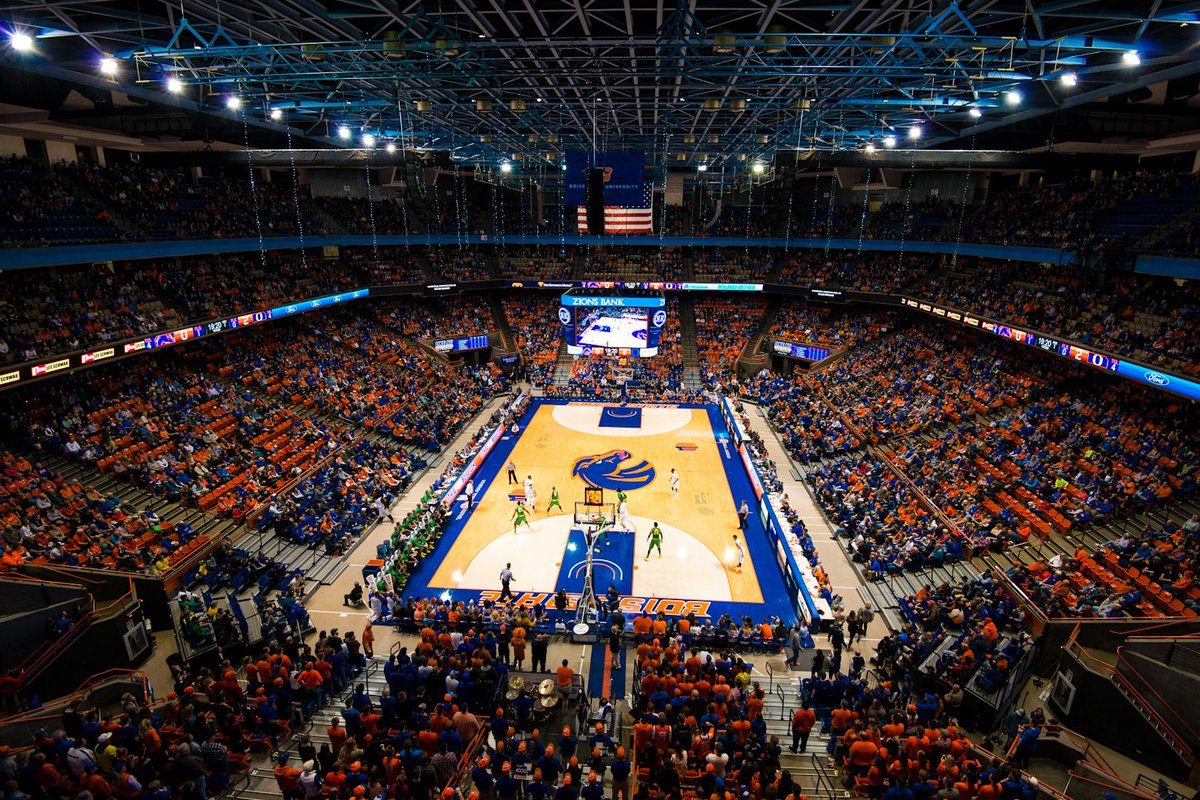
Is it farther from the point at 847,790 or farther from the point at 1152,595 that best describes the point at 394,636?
the point at 1152,595

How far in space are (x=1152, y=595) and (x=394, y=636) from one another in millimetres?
18152

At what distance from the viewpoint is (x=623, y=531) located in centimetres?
2177

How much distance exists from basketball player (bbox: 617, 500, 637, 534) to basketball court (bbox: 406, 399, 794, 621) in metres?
0.19

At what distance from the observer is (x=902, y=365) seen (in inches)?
1277

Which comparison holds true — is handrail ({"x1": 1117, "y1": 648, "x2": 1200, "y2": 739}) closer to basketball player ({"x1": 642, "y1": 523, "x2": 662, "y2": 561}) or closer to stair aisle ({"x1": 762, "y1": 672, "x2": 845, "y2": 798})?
stair aisle ({"x1": 762, "y1": 672, "x2": 845, "y2": 798})

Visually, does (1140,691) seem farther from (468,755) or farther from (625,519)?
(625,519)

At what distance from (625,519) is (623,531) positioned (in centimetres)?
68

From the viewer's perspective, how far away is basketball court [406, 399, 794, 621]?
18.2 meters

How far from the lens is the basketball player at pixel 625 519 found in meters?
21.8

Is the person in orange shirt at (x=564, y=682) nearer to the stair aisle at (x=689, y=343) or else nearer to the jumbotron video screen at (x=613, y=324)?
the jumbotron video screen at (x=613, y=324)

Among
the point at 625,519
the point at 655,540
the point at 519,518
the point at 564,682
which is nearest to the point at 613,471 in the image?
the point at 625,519

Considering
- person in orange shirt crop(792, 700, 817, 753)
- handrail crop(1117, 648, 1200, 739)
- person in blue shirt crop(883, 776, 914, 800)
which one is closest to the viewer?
person in blue shirt crop(883, 776, 914, 800)

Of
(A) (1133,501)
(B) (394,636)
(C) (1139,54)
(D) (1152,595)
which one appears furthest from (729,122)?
(B) (394,636)

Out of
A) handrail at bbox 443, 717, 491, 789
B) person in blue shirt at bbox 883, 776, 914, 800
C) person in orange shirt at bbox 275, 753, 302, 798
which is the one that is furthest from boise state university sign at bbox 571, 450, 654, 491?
person in blue shirt at bbox 883, 776, 914, 800
